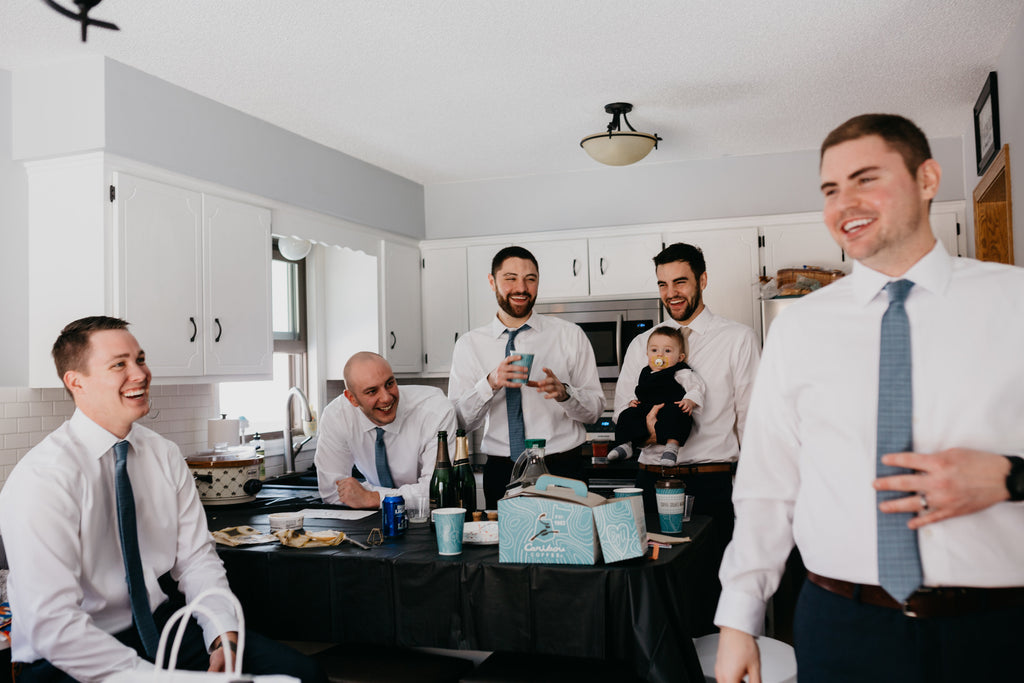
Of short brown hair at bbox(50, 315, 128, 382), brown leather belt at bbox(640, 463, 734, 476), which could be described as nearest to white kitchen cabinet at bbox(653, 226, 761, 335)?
brown leather belt at bbox(640, 463, 734, 476)

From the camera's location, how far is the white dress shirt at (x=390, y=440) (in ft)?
10.7

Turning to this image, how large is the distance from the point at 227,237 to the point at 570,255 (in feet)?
7.12

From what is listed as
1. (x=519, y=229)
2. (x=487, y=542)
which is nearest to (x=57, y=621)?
(x=487, y=542)

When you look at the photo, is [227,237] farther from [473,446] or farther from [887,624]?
[887,624]

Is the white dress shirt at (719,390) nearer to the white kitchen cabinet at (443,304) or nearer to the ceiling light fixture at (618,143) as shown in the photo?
the ceiling light fixture at (618,143)

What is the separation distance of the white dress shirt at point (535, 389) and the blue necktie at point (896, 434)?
1995 millimetres

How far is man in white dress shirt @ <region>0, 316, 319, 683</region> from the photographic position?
1894mm

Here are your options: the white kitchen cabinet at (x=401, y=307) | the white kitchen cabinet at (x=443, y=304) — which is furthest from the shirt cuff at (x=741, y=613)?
the white kitchen cabinet at (x=443, y=304)

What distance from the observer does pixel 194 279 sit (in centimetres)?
381

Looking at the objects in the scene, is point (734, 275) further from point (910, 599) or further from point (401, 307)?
point (910, 599)

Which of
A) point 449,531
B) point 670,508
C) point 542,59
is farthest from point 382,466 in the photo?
point 542,59

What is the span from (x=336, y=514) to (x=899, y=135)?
2.17 meters

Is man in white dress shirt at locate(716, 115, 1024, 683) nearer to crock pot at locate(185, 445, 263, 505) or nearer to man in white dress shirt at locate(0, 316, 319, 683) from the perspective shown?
man in white dress shirt at locate(0, 316, 319, 683)

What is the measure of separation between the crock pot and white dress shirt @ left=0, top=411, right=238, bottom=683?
91cm
